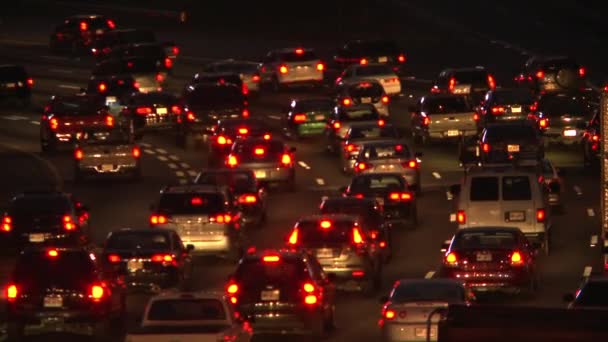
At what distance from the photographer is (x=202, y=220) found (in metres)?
35.9

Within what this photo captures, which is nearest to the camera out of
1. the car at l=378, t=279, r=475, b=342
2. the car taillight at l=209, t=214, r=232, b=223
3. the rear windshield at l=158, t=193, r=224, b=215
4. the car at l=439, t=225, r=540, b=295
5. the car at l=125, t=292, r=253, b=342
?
the car at l=125, t=292, r=253, b=342

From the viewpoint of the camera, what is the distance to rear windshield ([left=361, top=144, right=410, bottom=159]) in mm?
45500

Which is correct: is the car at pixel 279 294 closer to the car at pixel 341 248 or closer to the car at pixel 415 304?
the car at pixel 415 304

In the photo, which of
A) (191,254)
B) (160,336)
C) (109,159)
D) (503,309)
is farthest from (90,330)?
(109,159)

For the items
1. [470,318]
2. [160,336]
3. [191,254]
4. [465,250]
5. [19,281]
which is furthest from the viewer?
[191,254]

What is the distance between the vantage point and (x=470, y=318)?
1226 cm

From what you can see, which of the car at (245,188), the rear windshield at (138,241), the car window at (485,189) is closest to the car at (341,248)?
the rear windshield at (138,241)

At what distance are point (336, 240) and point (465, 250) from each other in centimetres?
→ 247

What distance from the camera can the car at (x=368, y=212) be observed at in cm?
3591

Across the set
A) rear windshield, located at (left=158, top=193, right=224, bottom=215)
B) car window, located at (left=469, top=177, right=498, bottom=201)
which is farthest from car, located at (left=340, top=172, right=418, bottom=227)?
A: rear windshield, located at (left=158, top=193, right=224, bottom=215)

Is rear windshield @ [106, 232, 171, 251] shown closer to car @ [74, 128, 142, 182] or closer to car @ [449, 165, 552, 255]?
car @ [449, 165, 552, 255]

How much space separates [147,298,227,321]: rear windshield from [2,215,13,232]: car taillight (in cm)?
1422

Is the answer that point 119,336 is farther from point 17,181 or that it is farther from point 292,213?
point 17,181

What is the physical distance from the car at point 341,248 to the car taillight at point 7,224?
6.74 m
